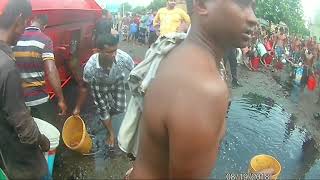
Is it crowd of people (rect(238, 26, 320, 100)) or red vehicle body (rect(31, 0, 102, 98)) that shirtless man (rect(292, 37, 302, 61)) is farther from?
red vehicle body (rect(31, 0, 102, 98))

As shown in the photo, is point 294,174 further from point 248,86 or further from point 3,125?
point 248,86

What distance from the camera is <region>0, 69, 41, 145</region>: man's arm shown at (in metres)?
2.45

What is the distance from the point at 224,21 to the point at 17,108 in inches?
64.7

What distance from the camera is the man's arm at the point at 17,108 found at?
8.04ft

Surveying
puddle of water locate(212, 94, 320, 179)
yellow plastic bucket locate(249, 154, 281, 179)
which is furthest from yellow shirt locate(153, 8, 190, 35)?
yellow plastic bucket locate(249, 154, 281, 179)

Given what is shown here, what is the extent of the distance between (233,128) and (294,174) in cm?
160

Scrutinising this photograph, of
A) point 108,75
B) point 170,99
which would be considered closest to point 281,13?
point 108,75

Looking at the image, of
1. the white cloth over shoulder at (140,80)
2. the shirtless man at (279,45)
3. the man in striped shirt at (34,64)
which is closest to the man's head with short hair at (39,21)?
the man in striped shirt at (34,64)

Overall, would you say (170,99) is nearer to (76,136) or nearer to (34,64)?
(34,64)

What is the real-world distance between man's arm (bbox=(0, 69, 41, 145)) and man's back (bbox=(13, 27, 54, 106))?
4.32 ft

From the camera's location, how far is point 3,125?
104 inches

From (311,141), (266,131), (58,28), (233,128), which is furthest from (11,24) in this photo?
(311,141)

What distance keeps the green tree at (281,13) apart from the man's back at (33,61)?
20079 millimetres

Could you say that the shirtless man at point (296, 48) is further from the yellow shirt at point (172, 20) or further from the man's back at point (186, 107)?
the man's back at point (186, 107)
